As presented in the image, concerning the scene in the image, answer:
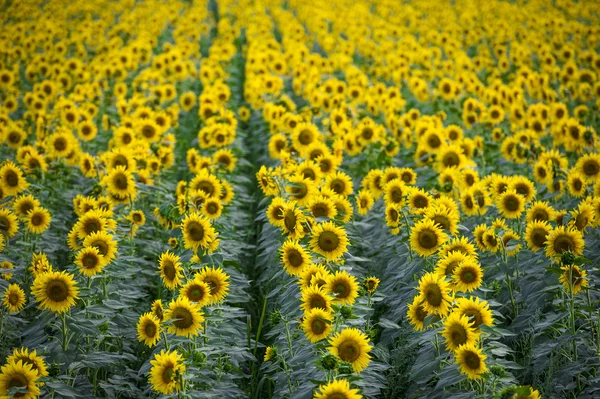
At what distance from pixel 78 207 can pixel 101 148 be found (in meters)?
3.38

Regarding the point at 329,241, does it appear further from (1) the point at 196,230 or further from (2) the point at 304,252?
(1) the point at 196,230

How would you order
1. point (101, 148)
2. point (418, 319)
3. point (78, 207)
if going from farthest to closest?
point (101, 148) < point (78, 207) < point (418, 319)

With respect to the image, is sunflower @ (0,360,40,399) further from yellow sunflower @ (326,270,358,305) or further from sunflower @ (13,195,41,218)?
sunflower @ (13,195,41,218)

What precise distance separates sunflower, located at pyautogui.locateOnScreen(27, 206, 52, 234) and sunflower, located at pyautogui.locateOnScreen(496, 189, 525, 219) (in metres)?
4.26

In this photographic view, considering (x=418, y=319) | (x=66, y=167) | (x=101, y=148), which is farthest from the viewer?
(x=101, y=148)

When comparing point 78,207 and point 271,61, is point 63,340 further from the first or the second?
point 271,61

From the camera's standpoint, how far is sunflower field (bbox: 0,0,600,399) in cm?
379

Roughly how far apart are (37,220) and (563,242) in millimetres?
4532

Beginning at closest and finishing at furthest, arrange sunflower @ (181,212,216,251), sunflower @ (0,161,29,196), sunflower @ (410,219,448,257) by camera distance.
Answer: sunflower @ (410,219,448,257) → sunflower @ (181,212,216,251) → sunflower @ (0,161,29,196)

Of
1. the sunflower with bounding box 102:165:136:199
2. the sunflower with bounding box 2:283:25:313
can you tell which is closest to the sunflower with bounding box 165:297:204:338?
the sunflower with bounding box 2:283:25:313

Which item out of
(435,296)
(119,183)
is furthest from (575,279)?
(119,183)

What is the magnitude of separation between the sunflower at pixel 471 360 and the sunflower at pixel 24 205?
4090 millimetres

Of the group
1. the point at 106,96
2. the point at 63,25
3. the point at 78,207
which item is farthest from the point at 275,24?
the point at 78,207

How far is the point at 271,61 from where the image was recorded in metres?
12.6
